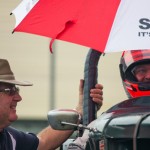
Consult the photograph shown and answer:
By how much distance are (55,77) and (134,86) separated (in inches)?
454

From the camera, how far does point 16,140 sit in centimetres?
835

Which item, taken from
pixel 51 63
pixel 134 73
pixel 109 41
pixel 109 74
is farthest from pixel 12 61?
pixel 109 41

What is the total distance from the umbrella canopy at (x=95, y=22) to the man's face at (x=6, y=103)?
0.47m

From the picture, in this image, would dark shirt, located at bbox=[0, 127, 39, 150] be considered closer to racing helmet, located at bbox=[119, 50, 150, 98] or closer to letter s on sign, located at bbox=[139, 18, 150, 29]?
racing helmet, located at bbox=[119, 50, 150, 98]

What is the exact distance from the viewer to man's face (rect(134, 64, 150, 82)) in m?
8.68

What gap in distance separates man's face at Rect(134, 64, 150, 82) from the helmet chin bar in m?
0.07

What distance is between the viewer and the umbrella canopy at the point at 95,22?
291 inches

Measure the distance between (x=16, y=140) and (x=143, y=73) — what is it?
1251 mm

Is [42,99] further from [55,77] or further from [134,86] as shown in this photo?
[134,86]

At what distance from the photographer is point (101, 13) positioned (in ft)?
25.2

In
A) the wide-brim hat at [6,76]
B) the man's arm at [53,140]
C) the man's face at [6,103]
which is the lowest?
the man's arm at [53,140]

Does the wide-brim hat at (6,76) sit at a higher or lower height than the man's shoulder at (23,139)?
higher

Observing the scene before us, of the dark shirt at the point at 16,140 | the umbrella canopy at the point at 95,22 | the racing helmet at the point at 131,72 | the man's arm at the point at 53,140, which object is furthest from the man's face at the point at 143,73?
the umbrella canopy at the point at 95,22

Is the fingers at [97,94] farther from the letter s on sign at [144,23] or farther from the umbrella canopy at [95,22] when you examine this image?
the letter s on sign at [144,23]
